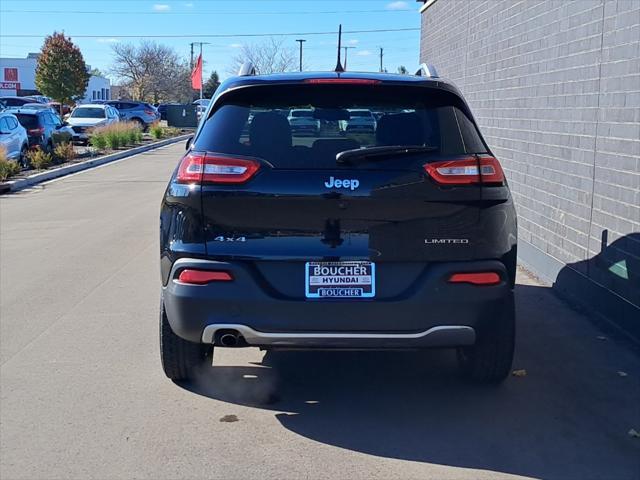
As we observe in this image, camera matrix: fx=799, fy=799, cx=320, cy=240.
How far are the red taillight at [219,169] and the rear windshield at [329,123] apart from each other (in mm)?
73

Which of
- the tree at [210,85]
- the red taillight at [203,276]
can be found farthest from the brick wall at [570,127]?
the tree at [210,85]

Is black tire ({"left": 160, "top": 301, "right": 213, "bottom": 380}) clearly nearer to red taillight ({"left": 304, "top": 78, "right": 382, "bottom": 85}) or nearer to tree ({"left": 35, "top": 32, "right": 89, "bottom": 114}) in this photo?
red taillight ({"left": 304, "top": 78, "right": 382, "bottom": 85})

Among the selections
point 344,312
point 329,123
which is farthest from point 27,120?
point 344,312

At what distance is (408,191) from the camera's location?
432 centimetres

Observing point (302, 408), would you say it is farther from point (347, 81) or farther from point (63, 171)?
point (63, 171)

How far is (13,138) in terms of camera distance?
70.8 feet

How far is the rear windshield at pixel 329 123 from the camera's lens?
4.41 m

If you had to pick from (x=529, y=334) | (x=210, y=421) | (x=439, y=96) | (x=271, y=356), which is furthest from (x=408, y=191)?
(x=529, y=334)

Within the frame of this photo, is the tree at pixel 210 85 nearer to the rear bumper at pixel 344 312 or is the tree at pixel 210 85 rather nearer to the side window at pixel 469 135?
the side window at pixel 469 135

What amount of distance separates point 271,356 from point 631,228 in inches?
112

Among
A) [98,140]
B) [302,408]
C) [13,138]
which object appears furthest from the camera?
[98,140]

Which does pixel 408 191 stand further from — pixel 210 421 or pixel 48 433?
pixel 48 433

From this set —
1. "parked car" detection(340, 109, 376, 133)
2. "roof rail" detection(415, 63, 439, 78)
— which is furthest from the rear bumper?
"roof rail" detection(415, 63, 439, 78)

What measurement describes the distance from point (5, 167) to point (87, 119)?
16680 mm
